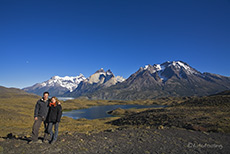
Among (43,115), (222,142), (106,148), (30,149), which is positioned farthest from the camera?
(222,142)

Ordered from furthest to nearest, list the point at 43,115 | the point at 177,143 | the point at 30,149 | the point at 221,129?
the point at 221,129 → the point at 177,143 → the point at 43,115 → the point at 30,149

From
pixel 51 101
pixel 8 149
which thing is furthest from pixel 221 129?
pixel 8 149

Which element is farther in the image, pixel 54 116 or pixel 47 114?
pixel 47 114

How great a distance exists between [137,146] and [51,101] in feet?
27.2

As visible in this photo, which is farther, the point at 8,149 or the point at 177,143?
the point at 177,143

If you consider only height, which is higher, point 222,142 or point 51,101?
point 51,101

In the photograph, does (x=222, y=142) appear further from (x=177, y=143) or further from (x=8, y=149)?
(x=8, y=149)

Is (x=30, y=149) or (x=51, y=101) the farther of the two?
(x=51, y=101)

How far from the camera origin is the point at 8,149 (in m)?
11.6

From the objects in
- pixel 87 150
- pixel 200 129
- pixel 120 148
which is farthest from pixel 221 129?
pixel 87 150

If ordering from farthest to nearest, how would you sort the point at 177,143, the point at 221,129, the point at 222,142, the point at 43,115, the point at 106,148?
the point at 221,129 → the point at 222,142 → the point at 177,143 → the point at 43,115 → the point at 106,148

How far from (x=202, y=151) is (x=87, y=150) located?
908 cm

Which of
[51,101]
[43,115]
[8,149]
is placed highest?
[51,101]

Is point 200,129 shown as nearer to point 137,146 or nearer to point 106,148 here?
point 137,146
